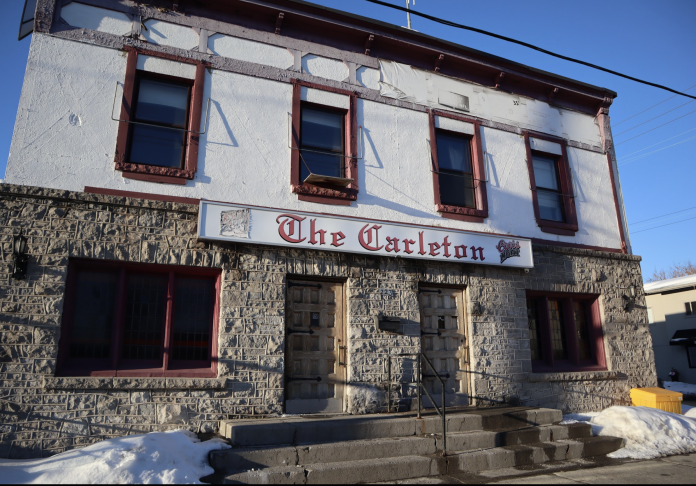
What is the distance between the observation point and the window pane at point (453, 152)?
10.1 m

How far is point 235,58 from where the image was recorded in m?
8.59

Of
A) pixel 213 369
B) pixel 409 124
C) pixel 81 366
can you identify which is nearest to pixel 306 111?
pixel 409 124

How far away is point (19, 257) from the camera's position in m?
6.56

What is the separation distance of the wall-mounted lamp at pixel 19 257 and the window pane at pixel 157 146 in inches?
80.0

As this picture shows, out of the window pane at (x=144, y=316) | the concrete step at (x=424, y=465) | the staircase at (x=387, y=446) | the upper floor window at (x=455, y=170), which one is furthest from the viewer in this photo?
the upper floor window at (x=455, y=170)

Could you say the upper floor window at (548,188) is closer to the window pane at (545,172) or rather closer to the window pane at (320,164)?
the window pane at (545,172)

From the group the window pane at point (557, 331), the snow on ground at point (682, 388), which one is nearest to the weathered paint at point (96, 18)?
the window pane at point (557, 331)

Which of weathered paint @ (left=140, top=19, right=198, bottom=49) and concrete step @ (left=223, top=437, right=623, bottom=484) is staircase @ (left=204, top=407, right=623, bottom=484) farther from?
weathered paint @ (left=140, top=19, right=198, bottom=49)

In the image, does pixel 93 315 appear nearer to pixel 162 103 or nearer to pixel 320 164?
pixel 162 103

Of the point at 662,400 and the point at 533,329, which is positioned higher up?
the point at 533,329

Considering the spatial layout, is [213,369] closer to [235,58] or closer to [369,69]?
[235,58]

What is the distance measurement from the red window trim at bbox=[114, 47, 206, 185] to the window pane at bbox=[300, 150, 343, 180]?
6.21 ft

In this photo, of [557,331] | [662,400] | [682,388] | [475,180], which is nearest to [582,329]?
[557,331]

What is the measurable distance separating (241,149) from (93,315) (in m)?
3.53
